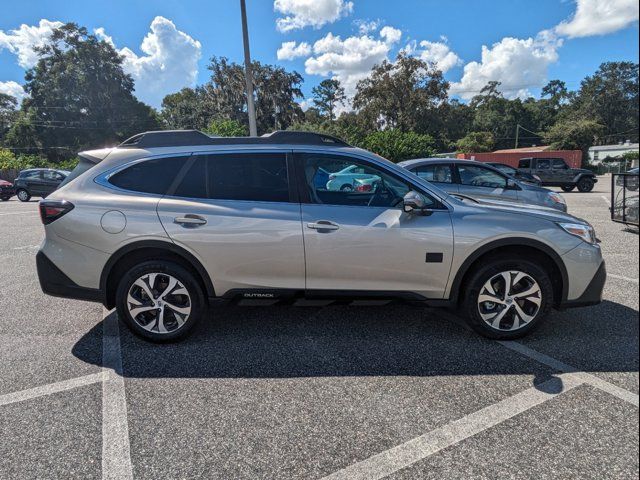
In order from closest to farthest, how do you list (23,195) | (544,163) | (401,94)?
(23,195) < (544,163) < (401,94)

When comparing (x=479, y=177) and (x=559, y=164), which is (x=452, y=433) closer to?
(x=479, y=177)

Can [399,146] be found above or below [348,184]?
above

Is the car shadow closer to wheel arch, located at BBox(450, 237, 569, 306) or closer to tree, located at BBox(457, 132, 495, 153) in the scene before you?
wheel arch, located at BBox(450, 237, 569, 306)

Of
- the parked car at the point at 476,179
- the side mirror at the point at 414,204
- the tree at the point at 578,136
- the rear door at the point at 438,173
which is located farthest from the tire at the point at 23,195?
the tree at the point at 578,136

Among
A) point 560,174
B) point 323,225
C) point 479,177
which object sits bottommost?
point 323,225

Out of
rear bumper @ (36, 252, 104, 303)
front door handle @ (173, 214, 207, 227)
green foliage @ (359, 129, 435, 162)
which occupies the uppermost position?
green foliage @ (359, 129, 435, 162)

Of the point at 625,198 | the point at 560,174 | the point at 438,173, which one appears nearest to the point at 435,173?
the point at 438,173

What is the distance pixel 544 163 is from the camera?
63.5ft

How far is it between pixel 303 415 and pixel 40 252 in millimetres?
2709

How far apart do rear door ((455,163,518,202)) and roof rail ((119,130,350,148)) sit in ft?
16.5

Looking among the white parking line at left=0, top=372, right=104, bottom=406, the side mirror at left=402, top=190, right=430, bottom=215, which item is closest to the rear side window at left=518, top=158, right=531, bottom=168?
the side mirror at left=402, top=190, right=430, bottom=215

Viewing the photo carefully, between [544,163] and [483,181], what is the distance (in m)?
13.7

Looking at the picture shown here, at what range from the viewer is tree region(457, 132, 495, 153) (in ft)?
161

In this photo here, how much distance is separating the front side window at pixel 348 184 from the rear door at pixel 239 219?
207 mm
